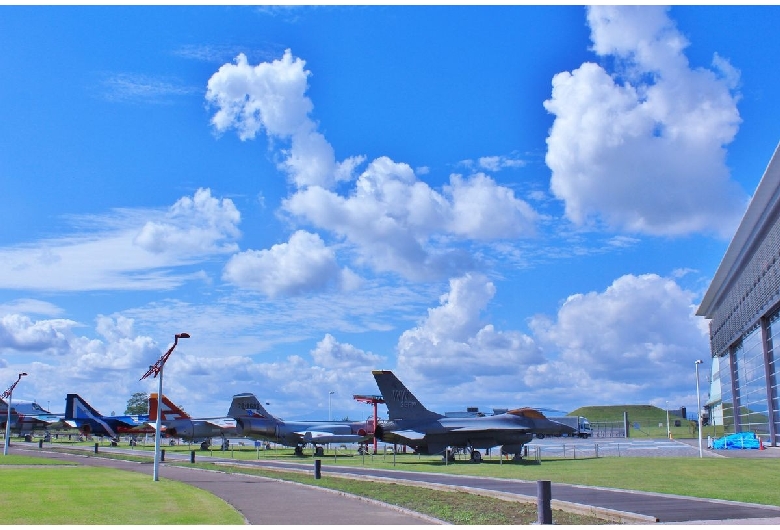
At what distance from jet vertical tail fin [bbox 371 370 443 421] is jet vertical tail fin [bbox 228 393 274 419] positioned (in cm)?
2019

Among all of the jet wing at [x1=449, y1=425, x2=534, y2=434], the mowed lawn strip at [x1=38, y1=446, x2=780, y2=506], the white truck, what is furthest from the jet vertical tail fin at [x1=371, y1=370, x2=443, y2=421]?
the white truck

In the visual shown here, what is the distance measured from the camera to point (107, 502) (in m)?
20.8

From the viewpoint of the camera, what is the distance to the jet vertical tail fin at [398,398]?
163ft

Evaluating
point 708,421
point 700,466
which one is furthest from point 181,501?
point 708,421

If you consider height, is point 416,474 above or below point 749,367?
below

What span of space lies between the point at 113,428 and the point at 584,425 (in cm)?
5698

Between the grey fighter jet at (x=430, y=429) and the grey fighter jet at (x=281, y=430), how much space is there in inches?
594

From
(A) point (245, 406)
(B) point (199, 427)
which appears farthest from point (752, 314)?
(B) point (199, 427)

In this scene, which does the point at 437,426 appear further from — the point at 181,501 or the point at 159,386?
the point at 181,501

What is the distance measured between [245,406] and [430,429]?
2495 centimetres

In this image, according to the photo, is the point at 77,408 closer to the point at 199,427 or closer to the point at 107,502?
the point at 199,427

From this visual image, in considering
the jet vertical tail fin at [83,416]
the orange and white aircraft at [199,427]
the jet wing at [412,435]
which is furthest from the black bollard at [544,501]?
the jet vertical tail fin at [83,416]

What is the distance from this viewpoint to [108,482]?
28469mm

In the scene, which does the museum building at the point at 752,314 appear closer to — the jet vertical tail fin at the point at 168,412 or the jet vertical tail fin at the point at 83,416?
the jet vertical tail fin at the point at 168,412
